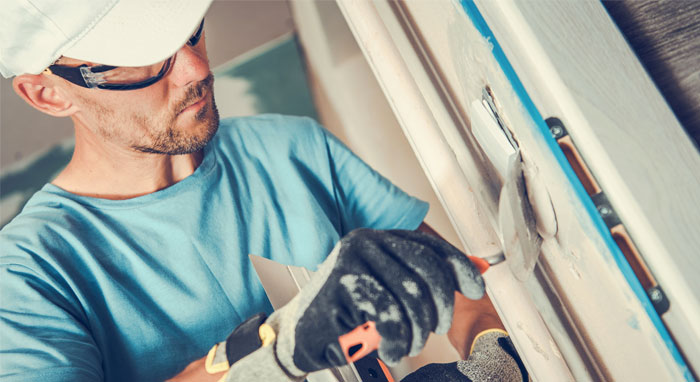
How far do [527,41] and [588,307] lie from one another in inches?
13.3

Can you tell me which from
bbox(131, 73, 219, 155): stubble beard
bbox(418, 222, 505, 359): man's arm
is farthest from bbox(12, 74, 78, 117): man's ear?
bbox(418, 222, 505, 359): man's arm

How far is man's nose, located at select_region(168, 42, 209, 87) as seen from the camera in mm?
1061

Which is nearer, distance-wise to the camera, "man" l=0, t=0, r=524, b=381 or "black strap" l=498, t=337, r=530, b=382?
"man" l=0, t=0, r=524, b=381

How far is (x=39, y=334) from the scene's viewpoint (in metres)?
0.82

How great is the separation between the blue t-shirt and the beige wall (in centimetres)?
97

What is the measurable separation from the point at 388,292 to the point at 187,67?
74cm

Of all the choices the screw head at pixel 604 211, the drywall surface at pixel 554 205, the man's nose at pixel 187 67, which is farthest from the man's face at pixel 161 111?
the screw head at pixel 604 211

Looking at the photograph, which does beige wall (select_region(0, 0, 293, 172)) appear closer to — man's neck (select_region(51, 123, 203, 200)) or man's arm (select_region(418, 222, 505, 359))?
man's neck (select_region(51, 123, 203, 200))

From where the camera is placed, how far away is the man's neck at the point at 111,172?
1.12 m

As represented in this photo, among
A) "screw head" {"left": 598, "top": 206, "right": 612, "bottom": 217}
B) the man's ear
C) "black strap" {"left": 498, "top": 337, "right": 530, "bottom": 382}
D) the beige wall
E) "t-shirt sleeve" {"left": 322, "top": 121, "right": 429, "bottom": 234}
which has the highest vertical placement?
the beige wall

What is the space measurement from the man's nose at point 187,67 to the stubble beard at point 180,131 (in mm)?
22

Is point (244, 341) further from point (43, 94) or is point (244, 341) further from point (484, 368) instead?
point (43, 94)

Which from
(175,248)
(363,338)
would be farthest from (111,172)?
(363,338)

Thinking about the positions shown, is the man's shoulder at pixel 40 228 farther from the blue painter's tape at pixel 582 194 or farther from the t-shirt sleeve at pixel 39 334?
the blue painter's tape at pixel 582 194
